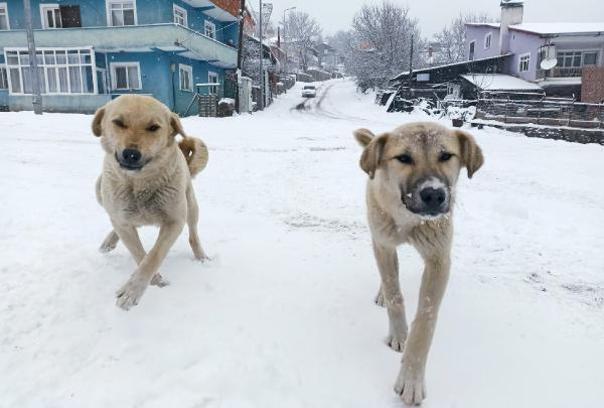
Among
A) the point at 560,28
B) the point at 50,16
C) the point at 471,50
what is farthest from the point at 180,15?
the point at 471,50

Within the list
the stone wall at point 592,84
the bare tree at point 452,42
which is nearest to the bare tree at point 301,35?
the bare tree at point 452,42

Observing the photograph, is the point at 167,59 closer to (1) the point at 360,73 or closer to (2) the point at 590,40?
(1) the point at 360,73

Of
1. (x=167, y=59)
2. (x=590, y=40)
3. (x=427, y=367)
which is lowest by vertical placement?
(x=427, y=367)

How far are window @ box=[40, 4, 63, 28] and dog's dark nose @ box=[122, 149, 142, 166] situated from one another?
28.4 metres

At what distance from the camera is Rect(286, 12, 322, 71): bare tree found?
90750 millimetres

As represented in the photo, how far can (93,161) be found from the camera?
9391 mm

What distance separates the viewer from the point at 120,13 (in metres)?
25.8

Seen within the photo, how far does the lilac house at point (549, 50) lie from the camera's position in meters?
34.6

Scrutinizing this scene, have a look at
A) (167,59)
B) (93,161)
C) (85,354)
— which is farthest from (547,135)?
(167,59)

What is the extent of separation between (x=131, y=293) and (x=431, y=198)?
210 cm

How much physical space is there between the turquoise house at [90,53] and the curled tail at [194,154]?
21.9 metres

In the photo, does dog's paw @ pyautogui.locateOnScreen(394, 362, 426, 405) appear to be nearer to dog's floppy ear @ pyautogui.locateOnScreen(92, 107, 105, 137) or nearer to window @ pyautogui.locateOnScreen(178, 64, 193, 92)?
dog's floppy ear @ pyautogui.locateOnScreen(92, 107, 105, 137)

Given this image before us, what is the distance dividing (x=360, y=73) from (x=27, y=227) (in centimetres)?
4899

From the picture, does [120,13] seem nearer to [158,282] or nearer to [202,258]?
[202,258]
